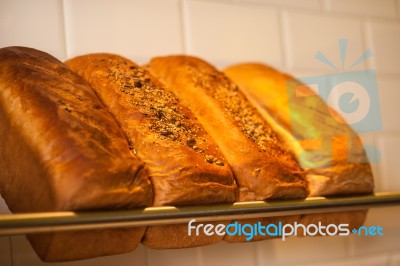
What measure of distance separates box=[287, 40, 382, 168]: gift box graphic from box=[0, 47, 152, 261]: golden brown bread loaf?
40 centimetres

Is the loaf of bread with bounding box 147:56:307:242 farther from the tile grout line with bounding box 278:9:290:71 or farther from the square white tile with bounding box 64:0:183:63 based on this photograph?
the tile grout line with bounding box 278:9:290:71

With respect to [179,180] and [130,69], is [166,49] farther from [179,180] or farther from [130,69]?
[179,180]

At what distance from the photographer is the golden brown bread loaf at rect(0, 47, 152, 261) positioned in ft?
2.40

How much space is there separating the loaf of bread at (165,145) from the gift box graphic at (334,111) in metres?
0.24

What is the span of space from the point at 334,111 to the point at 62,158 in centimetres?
65

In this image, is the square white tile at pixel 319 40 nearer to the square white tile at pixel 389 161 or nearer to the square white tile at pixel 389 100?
the square white tile at pixel 389 100

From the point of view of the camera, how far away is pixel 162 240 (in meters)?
0.86

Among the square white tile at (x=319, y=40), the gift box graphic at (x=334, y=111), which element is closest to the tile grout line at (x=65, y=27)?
the gift box graphic at (x=334, y=111)

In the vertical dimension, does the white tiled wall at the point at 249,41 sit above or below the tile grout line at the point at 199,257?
above

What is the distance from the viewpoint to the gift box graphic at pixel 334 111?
3.48 ft

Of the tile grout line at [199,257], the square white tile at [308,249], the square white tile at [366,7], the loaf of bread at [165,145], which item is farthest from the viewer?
the square white tile at [366,7]

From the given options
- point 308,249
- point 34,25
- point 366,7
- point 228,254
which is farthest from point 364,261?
point 34,25

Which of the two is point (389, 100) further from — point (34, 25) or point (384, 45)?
point (34, 25)

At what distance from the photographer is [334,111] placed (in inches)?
45.9
